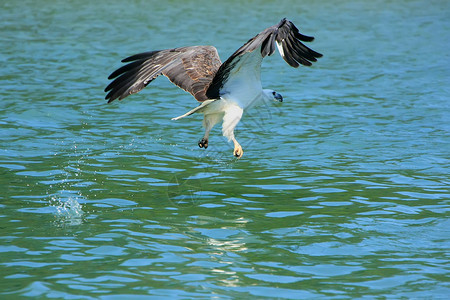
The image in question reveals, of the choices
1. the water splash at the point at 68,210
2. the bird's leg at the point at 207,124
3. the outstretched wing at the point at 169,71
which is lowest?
the water splash at the point at 68,210

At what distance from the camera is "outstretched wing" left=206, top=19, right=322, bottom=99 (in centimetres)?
661

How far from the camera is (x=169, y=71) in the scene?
800 cm

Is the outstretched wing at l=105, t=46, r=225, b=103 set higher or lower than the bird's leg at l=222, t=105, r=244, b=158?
higher

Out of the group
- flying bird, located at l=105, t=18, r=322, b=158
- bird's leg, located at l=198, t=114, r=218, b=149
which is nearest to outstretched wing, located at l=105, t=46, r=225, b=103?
flying bird, located at l=105, t=18, r=322, b=158

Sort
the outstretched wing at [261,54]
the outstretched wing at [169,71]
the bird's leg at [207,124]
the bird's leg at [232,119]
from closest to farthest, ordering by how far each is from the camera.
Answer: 1. the outstretched wing at [261,54]
2. the outstretched wing at [169,71]
3. the bird's leg at [232,119]
4. the bird's leg at [207,124]

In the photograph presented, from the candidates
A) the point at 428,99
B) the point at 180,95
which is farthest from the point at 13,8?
the point at 428,99

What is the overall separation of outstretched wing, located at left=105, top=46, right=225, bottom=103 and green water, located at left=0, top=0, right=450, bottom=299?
4.00ft

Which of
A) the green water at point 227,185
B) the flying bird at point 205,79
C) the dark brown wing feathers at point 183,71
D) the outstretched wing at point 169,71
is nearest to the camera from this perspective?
the green water at point 227,185

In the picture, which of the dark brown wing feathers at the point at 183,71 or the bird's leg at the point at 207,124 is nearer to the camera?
the dark brown wing feathers at the point at 183,71

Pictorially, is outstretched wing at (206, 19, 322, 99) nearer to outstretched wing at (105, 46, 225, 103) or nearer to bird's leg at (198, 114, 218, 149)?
outstretched wing at (105, 46, 225, 103)

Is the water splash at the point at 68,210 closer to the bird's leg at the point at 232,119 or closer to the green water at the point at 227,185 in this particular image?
the green water at the point at 227,185

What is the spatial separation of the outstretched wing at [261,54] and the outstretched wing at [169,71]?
0.22m

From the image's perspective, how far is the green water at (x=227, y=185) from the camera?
Answer: 571 centimetres

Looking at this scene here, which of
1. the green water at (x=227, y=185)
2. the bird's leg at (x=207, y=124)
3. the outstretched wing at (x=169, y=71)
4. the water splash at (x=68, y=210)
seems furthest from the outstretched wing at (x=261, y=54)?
the water splash at (x=68, y=210)
